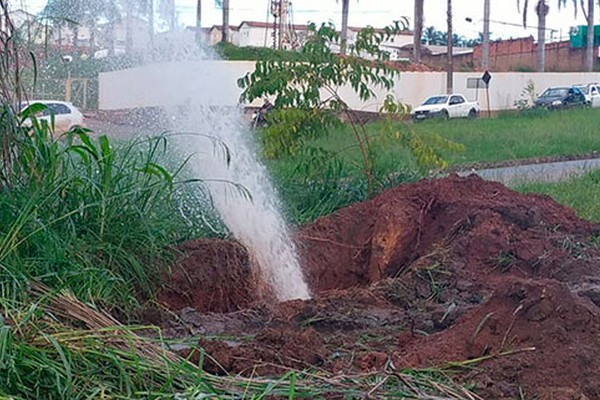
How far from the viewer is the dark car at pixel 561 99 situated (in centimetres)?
4384

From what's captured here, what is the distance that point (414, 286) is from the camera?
7145 millimetres

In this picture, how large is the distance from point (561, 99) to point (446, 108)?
679 centimetres

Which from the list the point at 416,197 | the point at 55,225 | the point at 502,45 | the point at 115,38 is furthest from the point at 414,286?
the point at 502,45

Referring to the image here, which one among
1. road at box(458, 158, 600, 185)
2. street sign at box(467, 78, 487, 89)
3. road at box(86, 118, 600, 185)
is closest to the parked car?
street sign at box(467, 78, 487, 89)

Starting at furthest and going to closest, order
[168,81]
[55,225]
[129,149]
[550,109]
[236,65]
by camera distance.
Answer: [550,109] → [236,65] → [168,81] → [129,149] → [55,225]

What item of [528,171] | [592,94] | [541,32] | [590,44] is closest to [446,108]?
[592,94]

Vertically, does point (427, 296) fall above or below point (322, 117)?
below

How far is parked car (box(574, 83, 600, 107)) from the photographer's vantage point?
45594mm

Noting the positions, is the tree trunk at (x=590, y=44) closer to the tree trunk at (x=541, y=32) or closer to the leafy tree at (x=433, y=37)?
the tree trunk at (x=541, y=32)

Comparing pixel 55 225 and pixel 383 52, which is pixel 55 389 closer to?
pixel 55 225

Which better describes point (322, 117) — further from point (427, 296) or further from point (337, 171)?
point (427, 296)

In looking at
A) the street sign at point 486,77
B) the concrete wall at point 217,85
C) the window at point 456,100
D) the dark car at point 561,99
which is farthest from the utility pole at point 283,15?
the dark car at point 561,99

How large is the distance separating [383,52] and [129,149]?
4.11m

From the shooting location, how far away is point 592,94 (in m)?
46.5
